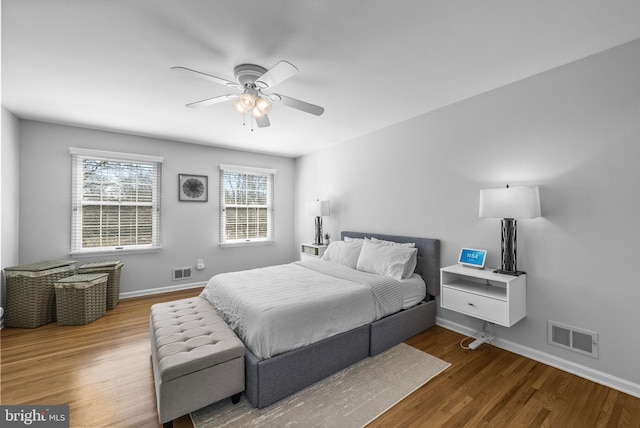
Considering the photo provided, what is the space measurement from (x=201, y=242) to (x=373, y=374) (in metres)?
3.85

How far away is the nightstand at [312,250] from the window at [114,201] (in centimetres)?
256

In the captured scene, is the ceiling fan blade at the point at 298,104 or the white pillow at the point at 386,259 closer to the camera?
the ceiling fan blade at the point at 298,104

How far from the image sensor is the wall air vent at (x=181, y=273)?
4.68 meters

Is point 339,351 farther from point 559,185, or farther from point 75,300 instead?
point 75,300

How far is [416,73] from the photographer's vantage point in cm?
248

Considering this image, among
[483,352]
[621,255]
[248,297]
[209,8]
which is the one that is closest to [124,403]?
[248,297]

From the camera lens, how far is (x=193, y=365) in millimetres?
1721

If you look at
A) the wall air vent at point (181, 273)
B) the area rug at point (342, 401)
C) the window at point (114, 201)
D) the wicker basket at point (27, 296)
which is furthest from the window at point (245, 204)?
the area rug at point (342, 401)

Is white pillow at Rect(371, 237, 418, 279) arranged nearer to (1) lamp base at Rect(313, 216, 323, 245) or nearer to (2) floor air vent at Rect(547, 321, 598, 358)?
(2) floor air vent at Rect(547, 321, 598, 358)

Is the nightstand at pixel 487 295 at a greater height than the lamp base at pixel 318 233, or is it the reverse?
the lamp base at pixel 318 233

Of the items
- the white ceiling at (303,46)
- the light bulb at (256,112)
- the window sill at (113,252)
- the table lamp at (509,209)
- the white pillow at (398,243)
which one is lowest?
the window sill at (113,252)

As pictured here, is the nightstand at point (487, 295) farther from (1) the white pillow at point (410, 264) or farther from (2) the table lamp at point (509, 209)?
(1) the white pillow at point (410, 264)

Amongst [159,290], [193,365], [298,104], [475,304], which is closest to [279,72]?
[298,104]

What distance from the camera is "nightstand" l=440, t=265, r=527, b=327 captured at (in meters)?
2.40
